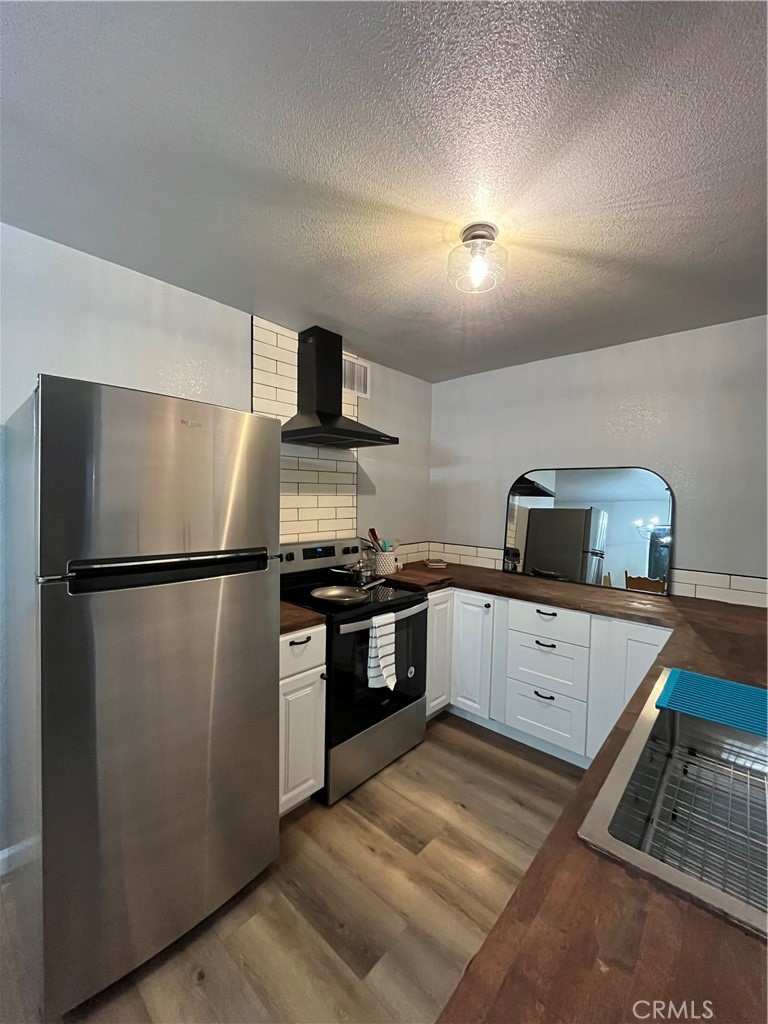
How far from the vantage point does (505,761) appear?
2.23 metres

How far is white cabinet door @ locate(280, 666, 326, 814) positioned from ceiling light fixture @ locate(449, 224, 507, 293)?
1.66m

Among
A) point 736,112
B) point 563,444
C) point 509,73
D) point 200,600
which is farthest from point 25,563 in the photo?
point 563,444

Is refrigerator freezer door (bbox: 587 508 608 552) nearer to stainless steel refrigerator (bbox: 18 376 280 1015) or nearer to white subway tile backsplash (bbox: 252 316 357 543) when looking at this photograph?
white subway tile backsplash (bbox: 252 316 357 543)

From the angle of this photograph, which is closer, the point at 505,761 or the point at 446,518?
the point at 505,761

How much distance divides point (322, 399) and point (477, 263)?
1149mm

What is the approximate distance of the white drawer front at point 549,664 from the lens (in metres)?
2.11

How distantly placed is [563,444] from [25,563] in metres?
2.74

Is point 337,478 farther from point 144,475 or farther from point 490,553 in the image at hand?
point 144,475

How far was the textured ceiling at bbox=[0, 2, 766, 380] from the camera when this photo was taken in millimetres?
834

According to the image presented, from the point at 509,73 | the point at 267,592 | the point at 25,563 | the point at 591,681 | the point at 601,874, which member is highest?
the point at 509,73

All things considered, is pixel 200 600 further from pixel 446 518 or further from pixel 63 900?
pixel 446 518

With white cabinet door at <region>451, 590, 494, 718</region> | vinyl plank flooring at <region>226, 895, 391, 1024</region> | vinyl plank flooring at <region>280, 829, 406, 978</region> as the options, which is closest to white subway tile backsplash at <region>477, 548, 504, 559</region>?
white cabinet door at <region>451, 590, 494, 718</region>

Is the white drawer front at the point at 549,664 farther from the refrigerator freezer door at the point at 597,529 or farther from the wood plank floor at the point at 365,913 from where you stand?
the refrigerator freezer door at the point at 597,529

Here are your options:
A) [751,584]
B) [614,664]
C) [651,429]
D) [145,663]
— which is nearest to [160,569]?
[145,663]
